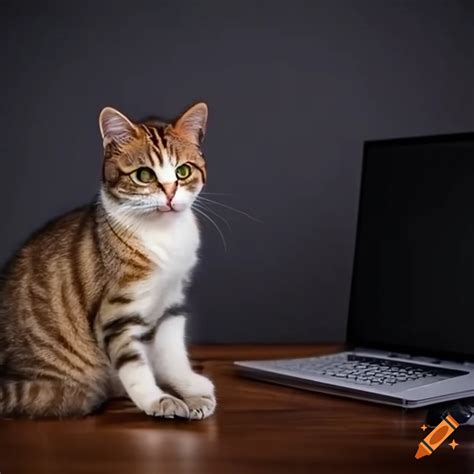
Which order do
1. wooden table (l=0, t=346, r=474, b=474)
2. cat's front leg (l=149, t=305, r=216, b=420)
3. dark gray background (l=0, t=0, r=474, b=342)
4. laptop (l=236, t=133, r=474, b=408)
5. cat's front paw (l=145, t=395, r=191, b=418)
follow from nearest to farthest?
wooden table (l=0, t=346, r=474, b=474) < cat's front paw (l=145, t=395, r=191, b=418) < cat's front leg (l=149, t=305, r=216, b=420) < laptop (l=236, t=133, r=474, b=408) < dark gray background (l=0, t=0, r=474, b=342)

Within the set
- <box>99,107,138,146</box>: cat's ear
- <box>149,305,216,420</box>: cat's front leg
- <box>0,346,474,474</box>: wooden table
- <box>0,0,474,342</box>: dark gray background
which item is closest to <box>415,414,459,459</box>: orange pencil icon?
<box>0,346,474,474</box>: wooden table

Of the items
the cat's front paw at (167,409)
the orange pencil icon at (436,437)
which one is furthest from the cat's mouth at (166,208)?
the orange pencil icon at (436,437)

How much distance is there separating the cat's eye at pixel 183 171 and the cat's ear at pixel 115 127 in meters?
0.08

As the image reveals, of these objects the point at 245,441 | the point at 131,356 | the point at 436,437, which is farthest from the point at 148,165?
the point at 436,437

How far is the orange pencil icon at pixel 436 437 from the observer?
0.89 meters

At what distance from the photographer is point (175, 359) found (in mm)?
1183

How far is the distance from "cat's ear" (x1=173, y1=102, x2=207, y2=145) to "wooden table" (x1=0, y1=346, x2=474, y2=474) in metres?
0.39

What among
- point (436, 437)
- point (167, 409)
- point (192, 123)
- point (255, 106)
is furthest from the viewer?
point (255, 106)

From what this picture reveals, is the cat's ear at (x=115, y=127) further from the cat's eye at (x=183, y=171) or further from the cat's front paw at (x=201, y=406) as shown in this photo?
the cat's front paw at (x=201, y=406)

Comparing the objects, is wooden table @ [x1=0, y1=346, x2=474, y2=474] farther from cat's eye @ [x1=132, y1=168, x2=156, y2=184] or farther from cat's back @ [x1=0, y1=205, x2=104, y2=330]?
cat's eye @ [x1=132, y1=168, x2=156, y2=184]

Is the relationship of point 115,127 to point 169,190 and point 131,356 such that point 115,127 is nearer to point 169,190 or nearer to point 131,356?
point 169,190

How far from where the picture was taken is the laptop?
49.1 inches

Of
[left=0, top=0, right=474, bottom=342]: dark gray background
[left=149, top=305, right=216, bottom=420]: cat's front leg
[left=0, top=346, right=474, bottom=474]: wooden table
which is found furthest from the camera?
[left=0, top=0, right=474, bottom=342]: dark gray background

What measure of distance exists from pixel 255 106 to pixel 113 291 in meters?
0.67
